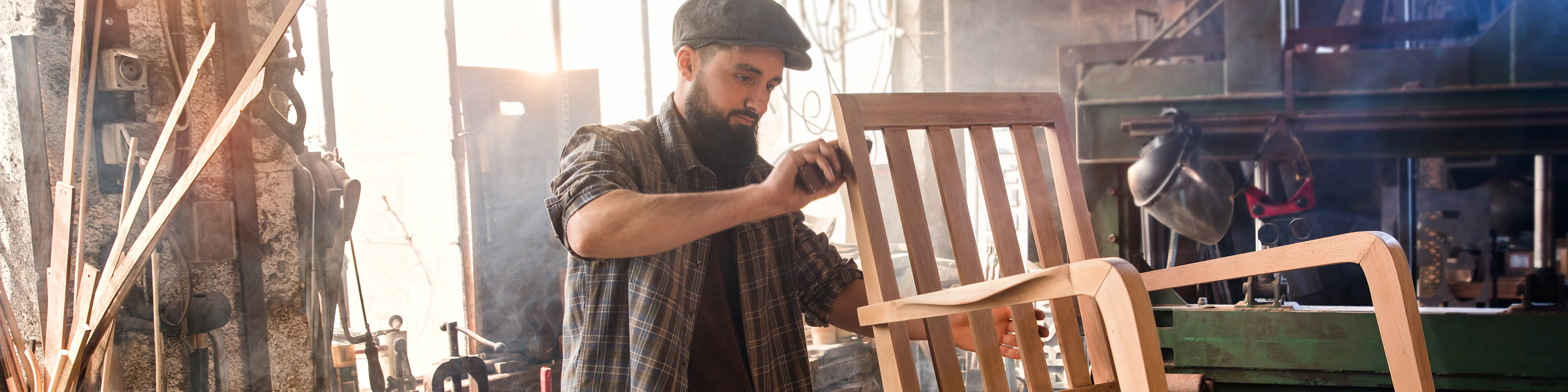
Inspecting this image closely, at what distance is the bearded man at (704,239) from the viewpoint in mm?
1161

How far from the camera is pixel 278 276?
71.6 inches

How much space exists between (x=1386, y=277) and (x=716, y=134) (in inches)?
43.6

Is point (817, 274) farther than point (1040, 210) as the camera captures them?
Yes

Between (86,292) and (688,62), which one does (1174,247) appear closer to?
(688,62)

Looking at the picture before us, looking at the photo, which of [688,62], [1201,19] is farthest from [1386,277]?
[1201,19]

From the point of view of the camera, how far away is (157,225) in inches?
48.7

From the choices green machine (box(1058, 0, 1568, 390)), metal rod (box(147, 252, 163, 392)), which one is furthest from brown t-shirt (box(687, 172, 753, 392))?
green machine (box(1058, 0, 1568, 390))

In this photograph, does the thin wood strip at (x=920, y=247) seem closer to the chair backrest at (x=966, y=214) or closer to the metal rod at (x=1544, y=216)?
the chair backrest at (x=966, y=214)

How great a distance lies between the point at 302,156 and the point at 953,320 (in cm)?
164

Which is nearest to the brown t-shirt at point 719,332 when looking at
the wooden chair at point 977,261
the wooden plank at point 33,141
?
the wooden chair at point 977,261

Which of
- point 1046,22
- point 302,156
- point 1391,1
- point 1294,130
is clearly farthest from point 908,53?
point 302,156

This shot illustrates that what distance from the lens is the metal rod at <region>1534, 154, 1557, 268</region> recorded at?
3.81 metres

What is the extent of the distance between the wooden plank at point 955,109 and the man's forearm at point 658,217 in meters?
0.23

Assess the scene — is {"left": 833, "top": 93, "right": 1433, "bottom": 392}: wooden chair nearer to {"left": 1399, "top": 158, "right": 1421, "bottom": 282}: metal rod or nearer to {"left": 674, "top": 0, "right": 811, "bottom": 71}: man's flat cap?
{"left": 674, "top": 0, "right": 811, "bottom": 71}: man's flat cap
